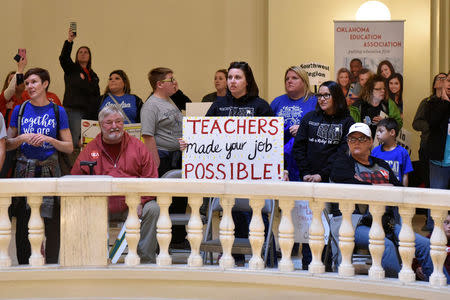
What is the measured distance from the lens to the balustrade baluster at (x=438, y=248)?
19.3 ft

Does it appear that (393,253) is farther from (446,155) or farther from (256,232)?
(446,155)

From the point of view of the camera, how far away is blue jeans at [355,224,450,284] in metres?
6.39

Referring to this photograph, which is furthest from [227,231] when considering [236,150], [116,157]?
[116,157]

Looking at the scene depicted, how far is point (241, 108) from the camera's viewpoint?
7.77 metres

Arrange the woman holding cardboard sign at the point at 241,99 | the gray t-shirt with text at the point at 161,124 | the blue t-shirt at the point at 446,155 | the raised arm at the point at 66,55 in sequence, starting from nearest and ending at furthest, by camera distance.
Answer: the woman holding cardboard sign at the point at 241,99 → the gray t-shirt with text at the point at 161,124 → the blue t-shirt at the point at 446,155 → the raised arm at the point at 66,55

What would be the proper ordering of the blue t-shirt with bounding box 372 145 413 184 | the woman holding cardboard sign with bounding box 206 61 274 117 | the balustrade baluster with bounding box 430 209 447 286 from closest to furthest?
→ the balustrade baluster with bounding box 430 209 447 286 < the woman holding cardboard sign with bounding box 206 61 274 117 < the blue t-shirt with bounding box 372 145 413 184

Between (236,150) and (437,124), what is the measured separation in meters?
4.04

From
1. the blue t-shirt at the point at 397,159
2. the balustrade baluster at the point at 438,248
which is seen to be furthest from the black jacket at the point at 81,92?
the balustrade baluster at the point at 438,248

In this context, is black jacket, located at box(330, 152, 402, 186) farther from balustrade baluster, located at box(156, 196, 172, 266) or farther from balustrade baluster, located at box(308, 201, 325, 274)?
balustrade baluster, located at box(156, 196, 172, 266)

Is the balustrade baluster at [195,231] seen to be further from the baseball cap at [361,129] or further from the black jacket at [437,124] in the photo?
the black jacket at [437,124]

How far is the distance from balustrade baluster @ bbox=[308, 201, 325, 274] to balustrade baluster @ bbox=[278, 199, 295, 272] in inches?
5.2

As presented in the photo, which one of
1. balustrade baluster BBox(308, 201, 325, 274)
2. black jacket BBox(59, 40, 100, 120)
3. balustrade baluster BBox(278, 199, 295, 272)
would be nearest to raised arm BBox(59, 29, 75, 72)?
black jacket BBox(59, 40, 100, 120)

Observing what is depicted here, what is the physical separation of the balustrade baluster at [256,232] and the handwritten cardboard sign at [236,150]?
2.70 feet

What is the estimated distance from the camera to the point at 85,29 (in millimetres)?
14203
